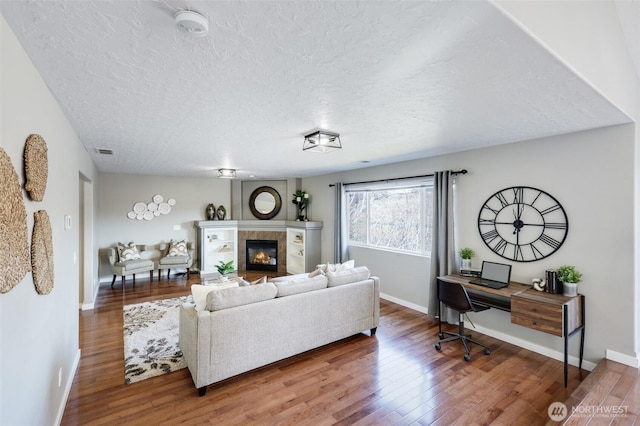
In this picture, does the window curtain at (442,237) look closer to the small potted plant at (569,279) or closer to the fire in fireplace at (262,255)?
the small potted plant at (569,279)

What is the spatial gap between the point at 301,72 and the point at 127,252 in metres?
6.00

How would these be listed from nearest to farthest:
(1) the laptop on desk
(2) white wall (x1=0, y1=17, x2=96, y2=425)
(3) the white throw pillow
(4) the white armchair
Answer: (2) white wall (x1=0, y1=17, x2=96, y2=425)
(3) the white throw pillow
(1) the laptop on desk
(4) the white armchair

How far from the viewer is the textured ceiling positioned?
1.17 meters

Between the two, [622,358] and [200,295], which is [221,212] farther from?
[622,358]

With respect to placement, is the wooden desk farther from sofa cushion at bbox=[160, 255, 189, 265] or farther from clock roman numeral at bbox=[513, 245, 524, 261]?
sofa cushion at bbox=[160, 255, 189, 265]

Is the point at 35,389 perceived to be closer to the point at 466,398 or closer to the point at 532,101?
the point at 466,398

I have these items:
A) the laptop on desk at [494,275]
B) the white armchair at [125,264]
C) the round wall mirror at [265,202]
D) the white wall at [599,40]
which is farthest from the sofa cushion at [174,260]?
the white wall at [599,40]

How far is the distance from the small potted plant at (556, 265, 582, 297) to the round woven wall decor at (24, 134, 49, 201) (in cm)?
423

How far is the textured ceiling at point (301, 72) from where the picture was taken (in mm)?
1165

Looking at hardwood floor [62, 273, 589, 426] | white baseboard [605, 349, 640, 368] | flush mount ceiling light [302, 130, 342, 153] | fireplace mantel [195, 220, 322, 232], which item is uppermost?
flush mount ceiling light [302, 130, 342, 153]

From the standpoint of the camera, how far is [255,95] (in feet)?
6.48

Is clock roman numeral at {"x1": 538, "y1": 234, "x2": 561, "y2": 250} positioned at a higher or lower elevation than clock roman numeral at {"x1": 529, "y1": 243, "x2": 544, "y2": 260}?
higher

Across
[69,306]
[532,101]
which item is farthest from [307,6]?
[69,306]

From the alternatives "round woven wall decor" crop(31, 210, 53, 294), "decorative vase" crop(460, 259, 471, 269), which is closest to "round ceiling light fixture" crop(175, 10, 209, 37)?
"round woven wall decor" crop(31, 210, 53, 294)
